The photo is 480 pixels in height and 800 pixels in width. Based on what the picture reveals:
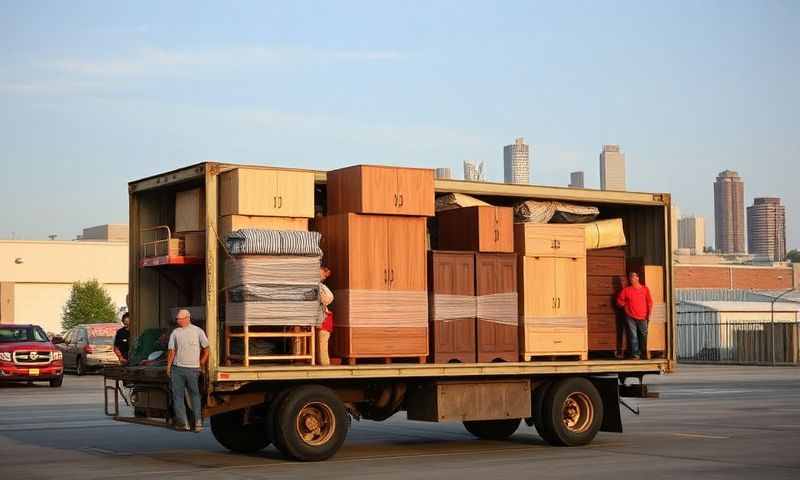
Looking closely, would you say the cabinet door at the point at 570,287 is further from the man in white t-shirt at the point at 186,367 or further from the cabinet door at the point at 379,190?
the man in white t-shirt at the point at 186,367

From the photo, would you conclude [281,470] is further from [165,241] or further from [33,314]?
[33,314]

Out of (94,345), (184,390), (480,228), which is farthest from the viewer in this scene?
(94,345)

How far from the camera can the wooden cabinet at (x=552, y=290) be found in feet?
54.9

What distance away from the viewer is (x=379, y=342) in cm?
1541

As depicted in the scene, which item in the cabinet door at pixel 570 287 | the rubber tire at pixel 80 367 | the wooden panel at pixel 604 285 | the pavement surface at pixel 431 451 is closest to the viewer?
the pavement surface at pixel 431 451

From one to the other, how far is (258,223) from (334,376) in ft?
6.57

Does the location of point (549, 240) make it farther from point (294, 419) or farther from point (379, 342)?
point (294, 419)

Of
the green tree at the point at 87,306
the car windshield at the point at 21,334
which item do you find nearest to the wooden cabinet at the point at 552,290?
the car windshield at the point at 21,334

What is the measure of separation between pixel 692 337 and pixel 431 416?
4596 centimetres

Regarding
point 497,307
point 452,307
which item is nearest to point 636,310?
point 497,307

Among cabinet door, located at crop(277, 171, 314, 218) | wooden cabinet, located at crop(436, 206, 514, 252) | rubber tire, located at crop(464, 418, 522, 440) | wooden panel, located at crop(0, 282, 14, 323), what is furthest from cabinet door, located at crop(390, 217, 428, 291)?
wooden panel, located at crop(0, 282, 14, 323)

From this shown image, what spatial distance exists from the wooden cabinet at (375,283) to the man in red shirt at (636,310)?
3.47 meters

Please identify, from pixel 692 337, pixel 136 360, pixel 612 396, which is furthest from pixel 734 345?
pixel 136 360

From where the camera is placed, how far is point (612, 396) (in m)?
17.8
